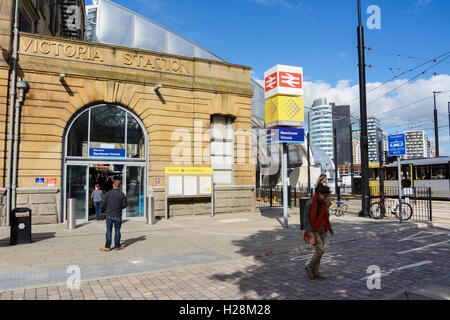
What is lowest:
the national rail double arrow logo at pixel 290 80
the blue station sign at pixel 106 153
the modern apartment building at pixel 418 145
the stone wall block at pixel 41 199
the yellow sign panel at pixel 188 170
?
the stone wall block at pixel 41 199

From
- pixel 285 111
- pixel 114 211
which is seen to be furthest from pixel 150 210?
pixel 285 111

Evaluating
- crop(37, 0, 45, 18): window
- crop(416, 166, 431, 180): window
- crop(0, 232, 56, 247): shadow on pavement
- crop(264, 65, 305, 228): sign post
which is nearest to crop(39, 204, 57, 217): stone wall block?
crop(0, 232, 56, 247): shadow on pavement

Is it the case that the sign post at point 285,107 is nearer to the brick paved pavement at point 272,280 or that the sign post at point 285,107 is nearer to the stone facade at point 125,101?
the stone facade at point 125,101

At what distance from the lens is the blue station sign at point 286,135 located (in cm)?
1195

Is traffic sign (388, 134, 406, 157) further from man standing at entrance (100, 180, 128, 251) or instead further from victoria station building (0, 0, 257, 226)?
man standing at entrance (100, 180, 128, 251)

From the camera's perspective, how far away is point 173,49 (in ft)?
136

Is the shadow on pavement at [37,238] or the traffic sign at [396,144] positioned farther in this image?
the traffic sign at [396,144]

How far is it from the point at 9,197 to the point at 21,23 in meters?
7.21

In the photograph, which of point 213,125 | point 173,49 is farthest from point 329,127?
point 213,125

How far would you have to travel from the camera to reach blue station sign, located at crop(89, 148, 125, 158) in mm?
13977

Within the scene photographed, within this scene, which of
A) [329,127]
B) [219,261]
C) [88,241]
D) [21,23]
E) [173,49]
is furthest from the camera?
[329,127]

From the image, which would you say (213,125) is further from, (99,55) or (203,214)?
(99,55)

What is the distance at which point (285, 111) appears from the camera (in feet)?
40.5

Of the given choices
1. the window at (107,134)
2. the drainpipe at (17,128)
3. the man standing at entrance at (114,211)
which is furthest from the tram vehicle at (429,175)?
the drainpipe at (17,128)
